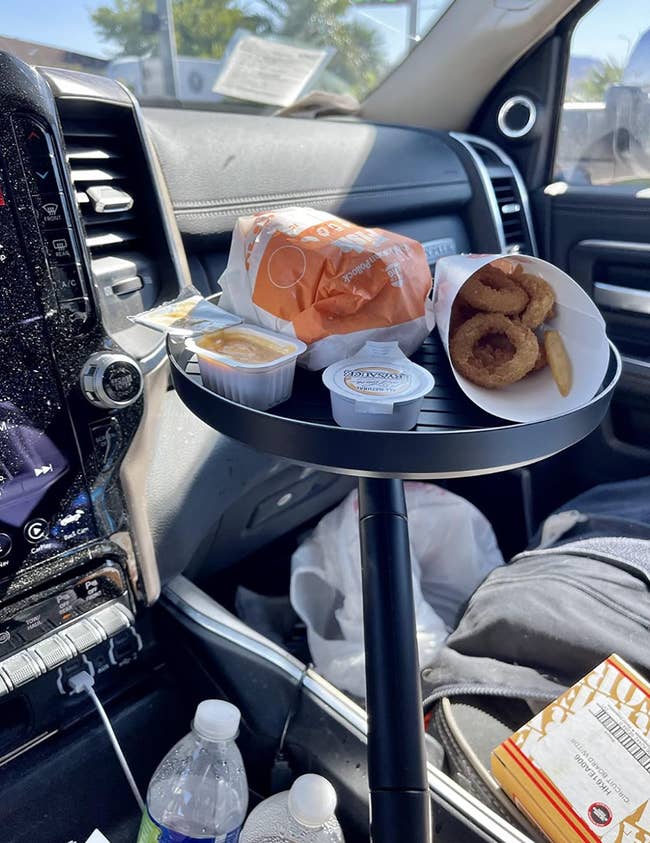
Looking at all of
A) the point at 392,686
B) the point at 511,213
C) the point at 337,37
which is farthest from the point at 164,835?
the point at 337,37

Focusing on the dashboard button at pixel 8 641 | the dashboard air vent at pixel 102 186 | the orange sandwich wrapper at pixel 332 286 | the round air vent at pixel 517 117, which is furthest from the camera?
the round air vent at pixel 517 117

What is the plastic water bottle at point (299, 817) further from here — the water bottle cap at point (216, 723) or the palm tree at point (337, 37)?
the palm tree at point (337, 37)

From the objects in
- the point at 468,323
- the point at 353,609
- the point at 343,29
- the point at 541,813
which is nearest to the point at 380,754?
the point at 541,813

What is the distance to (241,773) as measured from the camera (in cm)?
84

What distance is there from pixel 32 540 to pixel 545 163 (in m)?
1.55

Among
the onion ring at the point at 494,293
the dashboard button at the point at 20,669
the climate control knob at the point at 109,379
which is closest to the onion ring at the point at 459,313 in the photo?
the onion ring at the point at 494,293

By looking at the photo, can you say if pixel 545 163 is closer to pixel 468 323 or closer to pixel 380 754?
pixel 468 323

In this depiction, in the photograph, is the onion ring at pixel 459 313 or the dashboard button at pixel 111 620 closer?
the onion ring at pixel 459 313

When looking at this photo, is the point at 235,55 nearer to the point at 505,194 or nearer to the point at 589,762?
the point at 505,194

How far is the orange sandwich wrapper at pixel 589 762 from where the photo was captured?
27.4 inches

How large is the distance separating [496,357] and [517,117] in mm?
1379

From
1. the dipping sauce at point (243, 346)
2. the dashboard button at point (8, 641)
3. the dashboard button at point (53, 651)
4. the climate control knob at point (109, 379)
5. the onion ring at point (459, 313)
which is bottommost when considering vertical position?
the dashboard button at point (53, 651)

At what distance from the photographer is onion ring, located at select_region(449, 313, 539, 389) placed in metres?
0.62

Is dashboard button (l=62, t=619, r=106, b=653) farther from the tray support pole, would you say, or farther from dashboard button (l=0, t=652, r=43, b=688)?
the tray support pole
